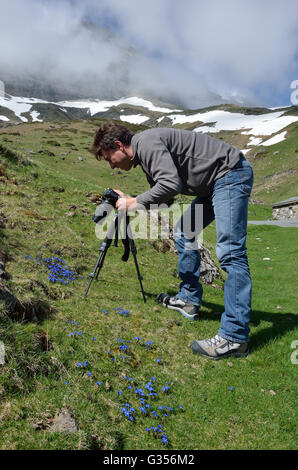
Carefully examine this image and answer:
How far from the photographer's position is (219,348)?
553 centimetres

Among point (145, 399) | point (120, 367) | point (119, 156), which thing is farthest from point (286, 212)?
point (145, 399)

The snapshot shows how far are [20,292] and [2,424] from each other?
2.53 metres

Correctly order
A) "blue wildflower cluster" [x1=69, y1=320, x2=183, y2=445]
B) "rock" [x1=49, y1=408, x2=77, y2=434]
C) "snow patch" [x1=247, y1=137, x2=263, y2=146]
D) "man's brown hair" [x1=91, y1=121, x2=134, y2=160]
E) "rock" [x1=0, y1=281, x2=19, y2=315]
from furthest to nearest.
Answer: "snow patch" [x1=247, y1=137, x2=263, y2=146] → "man's brown hair" [x1=91, y1=121, x2=134, y2=160] → "rock" [x1=0, y1=281, x2=19, y2=315] → "blue wildflower cluster" [x1=69, y1=320, x2=183, y2=445] → "rock" [x1=49, y1=408, x2=77, y2=434]

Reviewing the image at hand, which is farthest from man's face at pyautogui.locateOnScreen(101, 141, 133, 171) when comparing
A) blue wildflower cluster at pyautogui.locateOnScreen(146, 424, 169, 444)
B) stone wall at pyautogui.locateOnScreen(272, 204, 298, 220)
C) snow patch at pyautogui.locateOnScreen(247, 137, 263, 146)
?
snow patch at pyautogui.locateOnScreen(247, 137, 263, 146)

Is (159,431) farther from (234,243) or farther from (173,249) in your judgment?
(173,249)

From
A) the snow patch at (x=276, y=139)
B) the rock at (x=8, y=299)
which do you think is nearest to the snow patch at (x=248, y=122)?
the snow patch at (x=276, y=139)

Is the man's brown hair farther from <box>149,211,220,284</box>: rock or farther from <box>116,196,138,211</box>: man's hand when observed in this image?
<box>149,211,220,284</box>: rock

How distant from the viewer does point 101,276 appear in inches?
343

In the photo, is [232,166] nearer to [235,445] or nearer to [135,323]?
[135,323]

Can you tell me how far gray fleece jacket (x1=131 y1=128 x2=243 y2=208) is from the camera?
5.09 metres

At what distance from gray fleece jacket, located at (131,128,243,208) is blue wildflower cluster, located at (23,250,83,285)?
3.30 m
